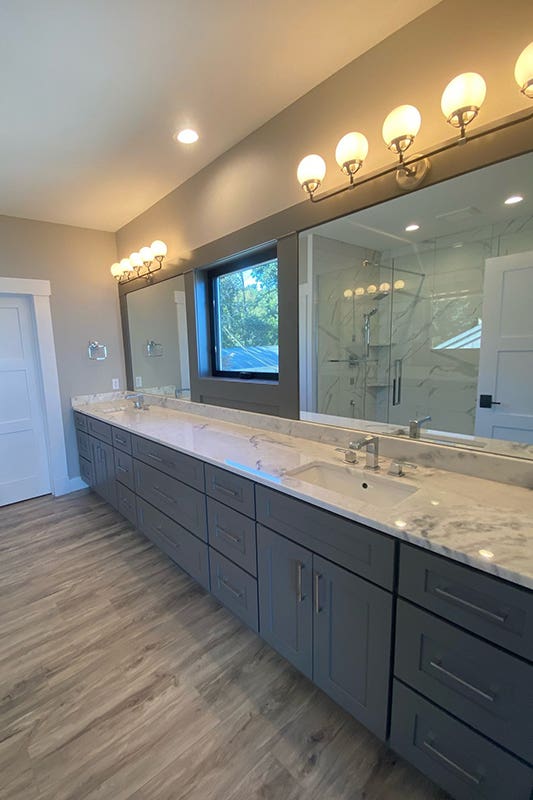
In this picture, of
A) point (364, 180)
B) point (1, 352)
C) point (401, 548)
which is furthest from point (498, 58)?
point (1, 352)

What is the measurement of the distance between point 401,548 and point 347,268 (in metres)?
1.72

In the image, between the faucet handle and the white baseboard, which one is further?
the white baseboard

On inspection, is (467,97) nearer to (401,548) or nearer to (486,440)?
(486,440)

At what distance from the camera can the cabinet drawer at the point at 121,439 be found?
2.55 m

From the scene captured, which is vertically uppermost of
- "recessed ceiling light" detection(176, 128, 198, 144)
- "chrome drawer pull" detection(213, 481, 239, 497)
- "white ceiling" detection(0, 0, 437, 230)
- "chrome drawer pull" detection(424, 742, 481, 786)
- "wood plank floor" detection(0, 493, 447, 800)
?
"recessed ceiling light" detection(176, 128, 198, 144)

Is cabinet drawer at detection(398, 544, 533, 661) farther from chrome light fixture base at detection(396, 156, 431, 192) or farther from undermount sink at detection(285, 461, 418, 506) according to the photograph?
chrome light fixture base at detection(396, 156, 431, 192)

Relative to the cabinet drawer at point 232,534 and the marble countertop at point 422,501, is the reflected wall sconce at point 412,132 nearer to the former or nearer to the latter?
the marble countertop at point 422,501

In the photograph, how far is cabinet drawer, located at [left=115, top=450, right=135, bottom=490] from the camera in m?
2.58

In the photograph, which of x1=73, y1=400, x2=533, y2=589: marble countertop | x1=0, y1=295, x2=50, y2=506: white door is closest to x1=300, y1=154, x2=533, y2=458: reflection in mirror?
x1=73, y1=400, x2=533, y2=589: marble countertop

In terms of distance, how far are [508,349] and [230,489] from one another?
1.40 metres

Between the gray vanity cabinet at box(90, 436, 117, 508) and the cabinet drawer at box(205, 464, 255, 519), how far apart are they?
1.44m

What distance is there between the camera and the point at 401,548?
1.02 m

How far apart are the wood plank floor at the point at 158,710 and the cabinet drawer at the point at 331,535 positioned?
2.30 ft

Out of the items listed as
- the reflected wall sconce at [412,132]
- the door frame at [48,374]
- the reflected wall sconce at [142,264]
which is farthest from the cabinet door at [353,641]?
the door frame at [48,374]
